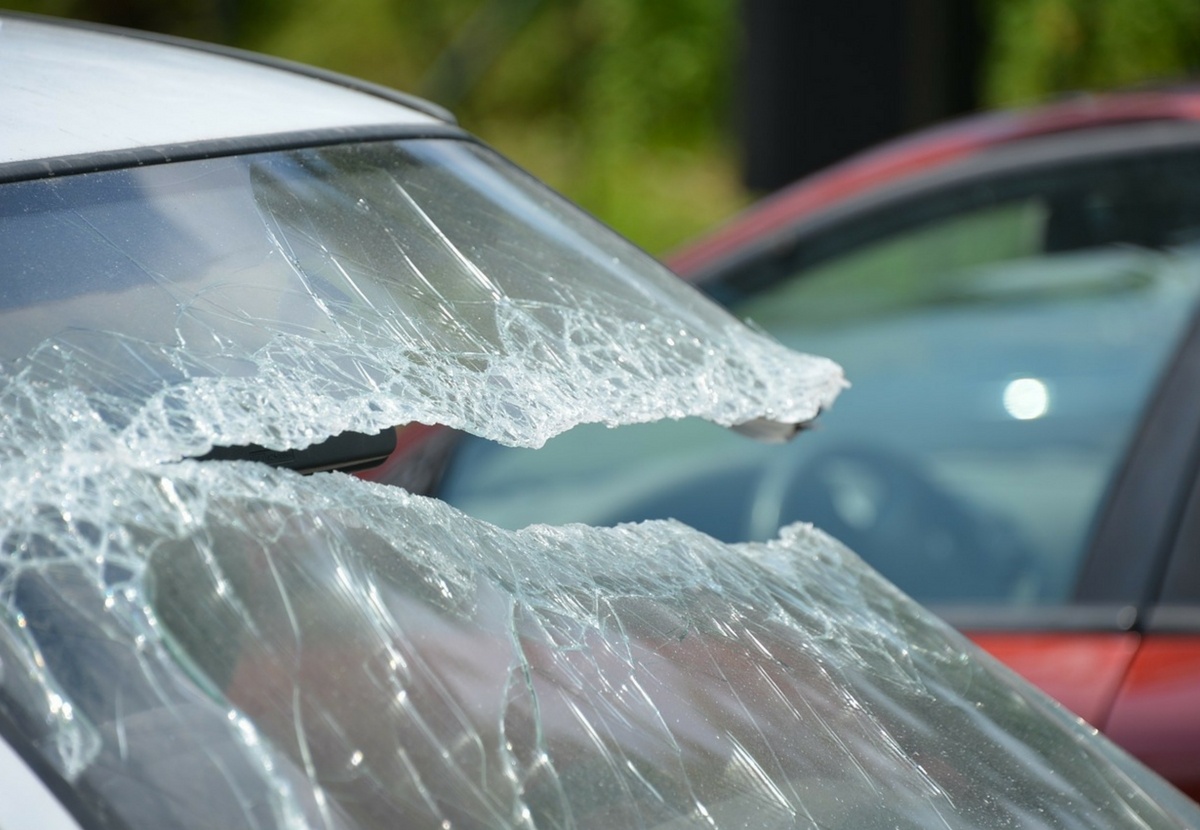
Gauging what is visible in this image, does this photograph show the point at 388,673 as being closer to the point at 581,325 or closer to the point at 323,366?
the point at 323,366

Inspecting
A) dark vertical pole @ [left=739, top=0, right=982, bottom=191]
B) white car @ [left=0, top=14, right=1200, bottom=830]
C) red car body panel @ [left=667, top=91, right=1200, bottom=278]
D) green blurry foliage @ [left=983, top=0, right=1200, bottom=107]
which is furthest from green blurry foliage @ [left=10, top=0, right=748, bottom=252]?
white car @ [left=0, top=14, right=1200, bottom=830]

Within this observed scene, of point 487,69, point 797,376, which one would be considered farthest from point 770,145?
point 487,69

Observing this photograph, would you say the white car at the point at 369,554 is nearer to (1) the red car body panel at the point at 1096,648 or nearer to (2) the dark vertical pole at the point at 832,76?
(1) the red car body panel at the point at 1096,648

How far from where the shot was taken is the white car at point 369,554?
93 cm

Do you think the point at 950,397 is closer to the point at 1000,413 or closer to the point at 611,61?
→ the point at 1000,413

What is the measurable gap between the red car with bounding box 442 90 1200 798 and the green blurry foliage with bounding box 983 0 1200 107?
6120mm

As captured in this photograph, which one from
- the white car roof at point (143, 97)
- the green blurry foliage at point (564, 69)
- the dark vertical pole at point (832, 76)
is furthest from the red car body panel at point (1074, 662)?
the green blurry foliage at point (564, 69)

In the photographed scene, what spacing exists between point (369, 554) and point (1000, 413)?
2742 mm

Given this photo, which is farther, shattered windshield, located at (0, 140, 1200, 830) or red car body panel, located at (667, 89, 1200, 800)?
red car body panel, located at (667, 89, 1200, 800)

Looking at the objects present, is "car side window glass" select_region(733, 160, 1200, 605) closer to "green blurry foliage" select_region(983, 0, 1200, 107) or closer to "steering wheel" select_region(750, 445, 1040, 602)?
"steering wheel" select_region(750, 445, 1040, 602)

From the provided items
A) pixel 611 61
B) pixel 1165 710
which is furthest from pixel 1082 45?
pixel 1165 710

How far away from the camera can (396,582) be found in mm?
1063

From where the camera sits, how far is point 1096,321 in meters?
3.57

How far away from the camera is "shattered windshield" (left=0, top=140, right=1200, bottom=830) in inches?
36.6
